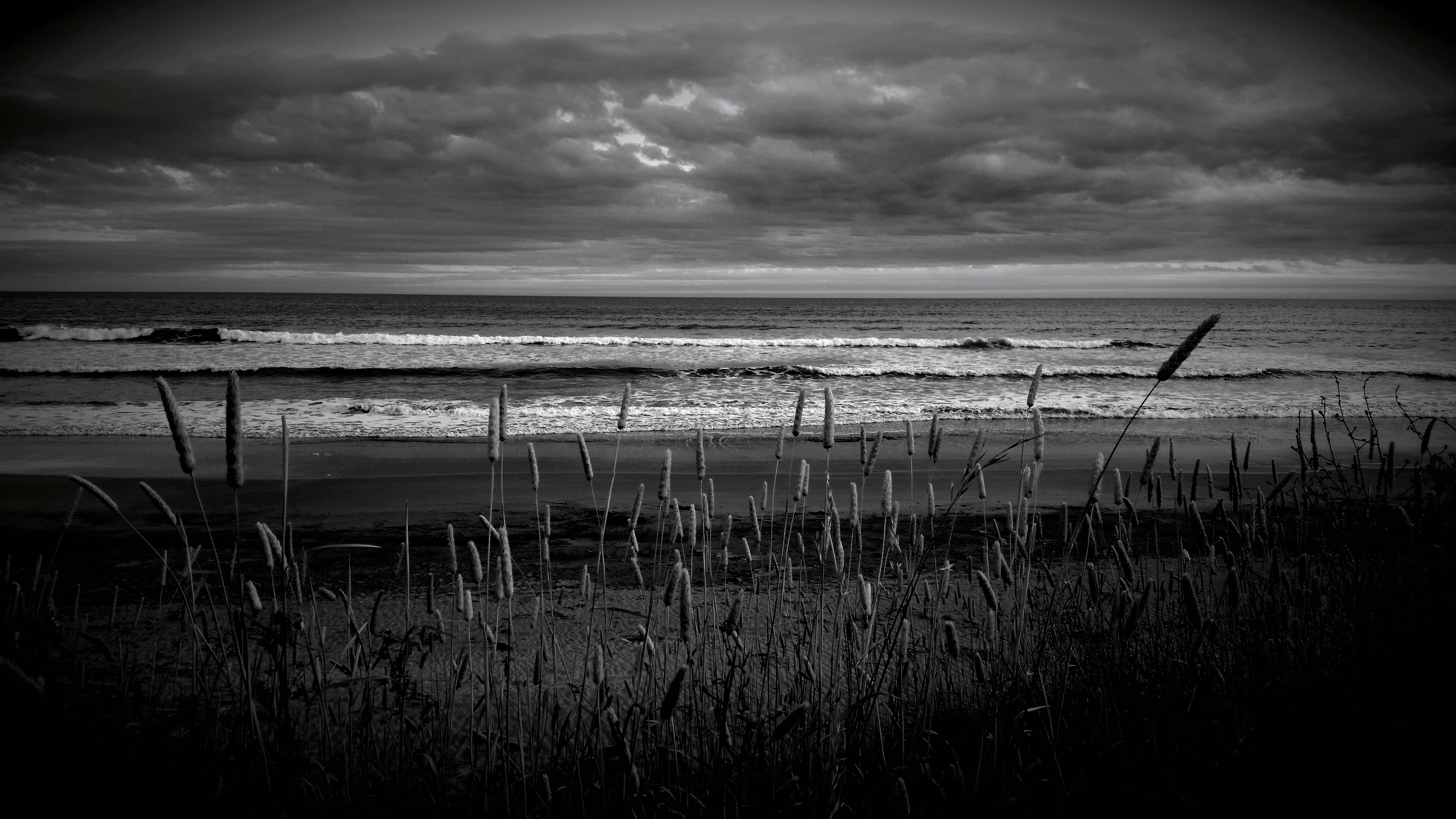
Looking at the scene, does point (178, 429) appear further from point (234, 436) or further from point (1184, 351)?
point (1184, 351)

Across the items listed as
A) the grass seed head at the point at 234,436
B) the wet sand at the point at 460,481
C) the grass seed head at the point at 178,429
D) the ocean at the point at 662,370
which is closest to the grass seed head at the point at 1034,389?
the ocean at the point at 662,370

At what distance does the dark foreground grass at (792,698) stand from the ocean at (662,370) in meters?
1.52

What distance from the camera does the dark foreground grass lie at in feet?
7.91

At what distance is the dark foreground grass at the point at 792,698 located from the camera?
2412mm

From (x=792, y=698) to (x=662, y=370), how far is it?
23.1m

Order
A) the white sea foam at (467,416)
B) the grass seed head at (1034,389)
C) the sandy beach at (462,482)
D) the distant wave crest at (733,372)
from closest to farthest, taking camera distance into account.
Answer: the grass seed head at (1034,389) → the sandy beach at (462,482) → the white sea foam at (467,416) → the distant wave crest at (733,372)

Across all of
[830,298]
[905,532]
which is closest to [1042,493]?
[905,532]

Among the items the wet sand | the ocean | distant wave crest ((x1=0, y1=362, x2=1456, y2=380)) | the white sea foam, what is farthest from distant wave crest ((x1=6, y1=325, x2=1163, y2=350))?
the wet sand

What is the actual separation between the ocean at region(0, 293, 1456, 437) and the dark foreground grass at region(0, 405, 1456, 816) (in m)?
1.52

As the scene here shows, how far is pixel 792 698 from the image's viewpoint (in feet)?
9.61

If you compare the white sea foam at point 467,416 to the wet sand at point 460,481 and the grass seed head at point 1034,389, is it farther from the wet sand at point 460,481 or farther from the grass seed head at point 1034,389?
the grass seed head at point 1034,389

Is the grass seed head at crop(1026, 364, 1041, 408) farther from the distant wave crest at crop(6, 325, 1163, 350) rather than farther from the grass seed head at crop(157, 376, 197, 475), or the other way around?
the distant wave crest at crop(6, 325, 1163, 350)

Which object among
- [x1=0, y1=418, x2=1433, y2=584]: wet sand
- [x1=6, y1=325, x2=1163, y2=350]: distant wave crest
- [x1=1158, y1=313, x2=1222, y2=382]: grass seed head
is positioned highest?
[x1=6, y1=325, x2=1163, y2=350]: distant wave crest

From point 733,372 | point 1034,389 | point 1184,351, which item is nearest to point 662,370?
point 733,372
